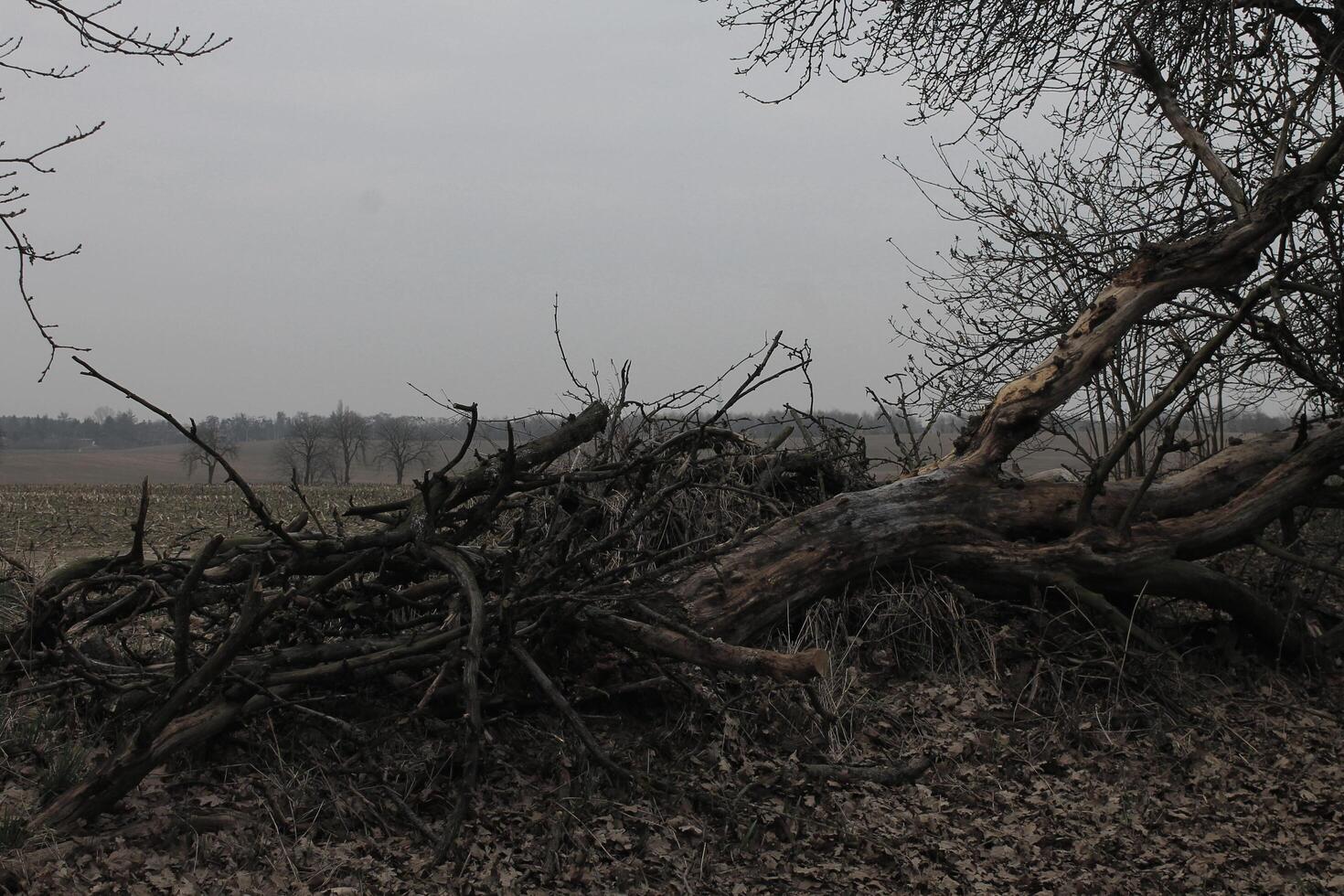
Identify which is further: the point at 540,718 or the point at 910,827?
the point at 540,718

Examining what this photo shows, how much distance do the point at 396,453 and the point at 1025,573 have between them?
173 feet

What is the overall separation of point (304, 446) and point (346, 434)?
275cm

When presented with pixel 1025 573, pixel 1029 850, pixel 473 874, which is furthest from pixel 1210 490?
pixel 473 874

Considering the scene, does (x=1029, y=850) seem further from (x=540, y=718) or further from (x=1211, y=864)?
(x=540, y=718)

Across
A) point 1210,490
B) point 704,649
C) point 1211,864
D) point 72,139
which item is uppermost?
point 72,139

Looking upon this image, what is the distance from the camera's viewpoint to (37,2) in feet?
15.9

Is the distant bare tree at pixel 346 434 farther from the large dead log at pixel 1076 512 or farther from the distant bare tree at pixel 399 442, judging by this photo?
the large dead log at pixel 1076 512

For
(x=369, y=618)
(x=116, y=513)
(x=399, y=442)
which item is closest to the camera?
(x=369, y=618)

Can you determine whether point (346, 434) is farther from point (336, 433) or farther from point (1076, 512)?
point (1076, 512)

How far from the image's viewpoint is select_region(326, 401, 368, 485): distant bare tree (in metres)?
66.1

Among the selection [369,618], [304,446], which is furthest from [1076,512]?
[304,446]

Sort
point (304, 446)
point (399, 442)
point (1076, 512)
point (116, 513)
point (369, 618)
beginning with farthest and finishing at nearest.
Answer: point (304, 446) → point (399, 442) → point (116, 513) → point (1076, 512) → point (369, 618)

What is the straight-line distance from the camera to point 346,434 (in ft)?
217

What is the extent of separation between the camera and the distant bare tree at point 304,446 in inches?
2504
